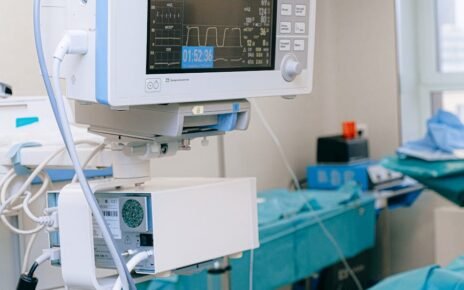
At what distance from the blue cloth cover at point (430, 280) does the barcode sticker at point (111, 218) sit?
27.7 inches

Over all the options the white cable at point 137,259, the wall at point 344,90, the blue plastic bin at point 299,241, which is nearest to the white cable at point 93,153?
the white cable at point 137,259

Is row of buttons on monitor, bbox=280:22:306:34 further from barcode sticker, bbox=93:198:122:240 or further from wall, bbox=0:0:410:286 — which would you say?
wall, bbox=0:0:410:286

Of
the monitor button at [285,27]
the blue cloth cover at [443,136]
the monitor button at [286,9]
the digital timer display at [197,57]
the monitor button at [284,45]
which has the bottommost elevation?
the blue cloth cover at [443,136]

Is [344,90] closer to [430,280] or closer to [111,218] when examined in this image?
[430,280]

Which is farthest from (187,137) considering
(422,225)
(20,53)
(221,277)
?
(422,225)

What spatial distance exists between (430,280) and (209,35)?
29.4 inches

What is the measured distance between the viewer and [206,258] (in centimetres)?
125

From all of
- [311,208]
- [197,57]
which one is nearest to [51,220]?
[197,57]

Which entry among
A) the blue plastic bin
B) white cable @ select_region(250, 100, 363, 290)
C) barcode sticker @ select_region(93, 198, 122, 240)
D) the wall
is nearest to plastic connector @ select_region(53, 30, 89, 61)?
barcode sticker @ select_region(93, 198, 122, 240)

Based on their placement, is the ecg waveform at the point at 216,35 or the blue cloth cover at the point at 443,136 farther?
the blue cloth cover at the point at 443,136

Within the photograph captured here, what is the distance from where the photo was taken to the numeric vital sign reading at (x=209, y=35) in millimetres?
1125

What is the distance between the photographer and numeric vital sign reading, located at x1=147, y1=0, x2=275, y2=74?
1.12m

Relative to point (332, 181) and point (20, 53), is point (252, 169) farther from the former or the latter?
point (20, 53)

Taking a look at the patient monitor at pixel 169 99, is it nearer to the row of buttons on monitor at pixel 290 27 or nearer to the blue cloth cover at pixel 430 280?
the row of buttons on monitor at pixel 290 27
